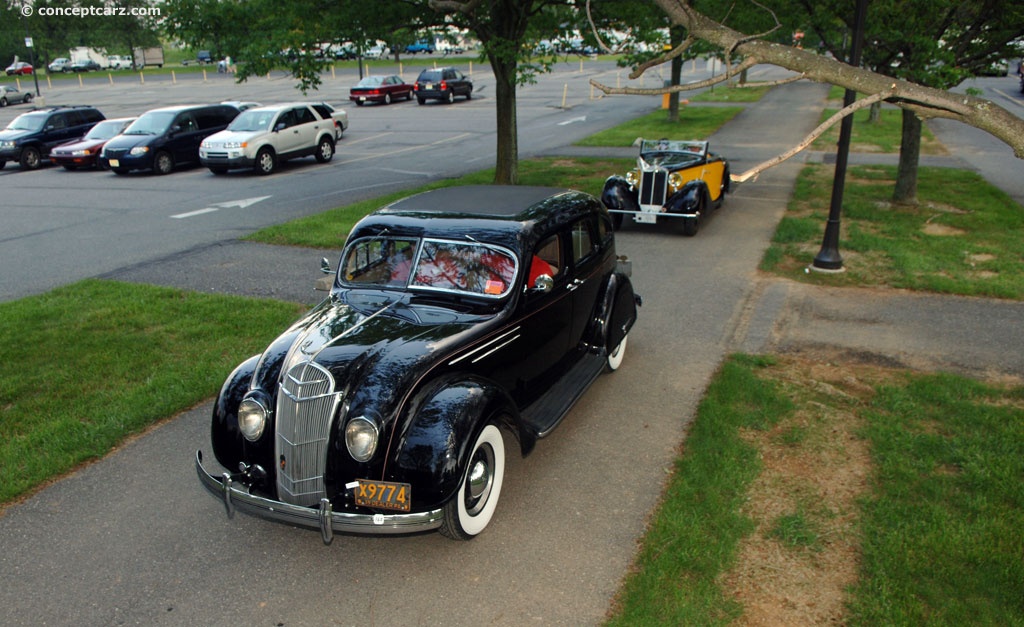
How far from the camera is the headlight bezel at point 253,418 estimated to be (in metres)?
4.77

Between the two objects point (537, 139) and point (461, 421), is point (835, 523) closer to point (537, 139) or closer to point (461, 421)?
point (461, 421)

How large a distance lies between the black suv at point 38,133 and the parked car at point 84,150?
0.81m

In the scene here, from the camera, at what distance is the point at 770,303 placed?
970cm


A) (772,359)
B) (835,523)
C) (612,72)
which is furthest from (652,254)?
(612,72)

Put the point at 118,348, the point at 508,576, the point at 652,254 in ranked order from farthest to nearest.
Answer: the point at 652,254, the point at 118,348, the point at 508,576

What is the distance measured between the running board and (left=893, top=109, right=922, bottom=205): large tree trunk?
10542 millimetres

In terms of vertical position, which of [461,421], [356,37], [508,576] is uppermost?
[356,37]

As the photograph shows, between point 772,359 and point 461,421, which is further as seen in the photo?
point 772,359

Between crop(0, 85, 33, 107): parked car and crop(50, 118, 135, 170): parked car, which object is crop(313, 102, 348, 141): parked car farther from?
crop(0, 85, 33, 107): parked car

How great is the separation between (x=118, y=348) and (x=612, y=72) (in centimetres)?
5307

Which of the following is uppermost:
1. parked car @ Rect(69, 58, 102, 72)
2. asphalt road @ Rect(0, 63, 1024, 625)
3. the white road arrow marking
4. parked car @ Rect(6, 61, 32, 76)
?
parked car @ Rect(69, 58, 102, 72)

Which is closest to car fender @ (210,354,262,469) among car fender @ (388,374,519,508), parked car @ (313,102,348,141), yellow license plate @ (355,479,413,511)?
yellow license plate @ (355,479,413,511)

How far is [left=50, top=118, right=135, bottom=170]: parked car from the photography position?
2120cm

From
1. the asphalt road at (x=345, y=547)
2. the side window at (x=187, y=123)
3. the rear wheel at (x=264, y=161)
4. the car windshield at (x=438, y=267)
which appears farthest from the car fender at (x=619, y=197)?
the side window at (x=187, y=123)
